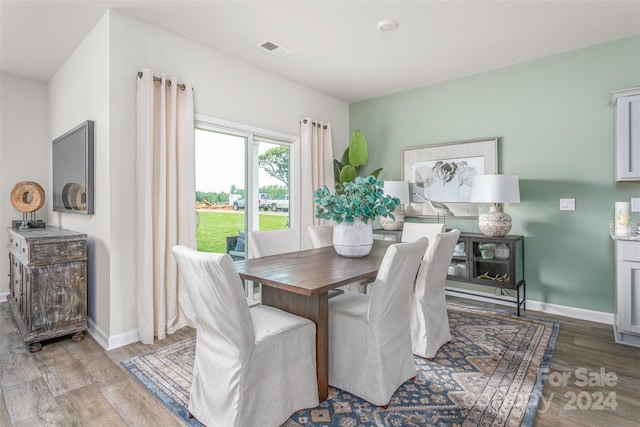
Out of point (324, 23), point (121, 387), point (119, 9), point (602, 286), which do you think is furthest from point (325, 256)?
point (602, 286)

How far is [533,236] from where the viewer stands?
3576 millimetres

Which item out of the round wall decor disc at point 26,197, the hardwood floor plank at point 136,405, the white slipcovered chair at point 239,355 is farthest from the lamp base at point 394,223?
the round wall decor disc at point 26,197

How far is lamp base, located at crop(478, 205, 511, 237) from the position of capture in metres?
3.40

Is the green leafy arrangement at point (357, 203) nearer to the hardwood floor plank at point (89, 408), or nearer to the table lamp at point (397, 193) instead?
the table lamp at point (397, 193)

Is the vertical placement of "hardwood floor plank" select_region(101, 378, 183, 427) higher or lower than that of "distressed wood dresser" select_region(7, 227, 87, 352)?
lower

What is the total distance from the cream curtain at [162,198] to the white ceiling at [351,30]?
0.61 metres

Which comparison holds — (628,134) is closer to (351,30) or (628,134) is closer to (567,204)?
(567,204)

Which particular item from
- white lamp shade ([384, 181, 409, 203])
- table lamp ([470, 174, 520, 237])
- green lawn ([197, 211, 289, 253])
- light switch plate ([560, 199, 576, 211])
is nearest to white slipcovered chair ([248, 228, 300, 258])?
green lawn ([197, 211, 289, 253])

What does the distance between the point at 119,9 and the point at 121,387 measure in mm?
2758

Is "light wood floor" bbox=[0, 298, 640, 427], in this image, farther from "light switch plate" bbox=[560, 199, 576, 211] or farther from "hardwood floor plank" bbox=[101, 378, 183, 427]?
"light switch plate" bbox=[560, 199, 576, 211]

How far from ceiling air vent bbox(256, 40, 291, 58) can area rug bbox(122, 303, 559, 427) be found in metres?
2.77

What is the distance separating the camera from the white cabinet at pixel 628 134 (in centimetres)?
276

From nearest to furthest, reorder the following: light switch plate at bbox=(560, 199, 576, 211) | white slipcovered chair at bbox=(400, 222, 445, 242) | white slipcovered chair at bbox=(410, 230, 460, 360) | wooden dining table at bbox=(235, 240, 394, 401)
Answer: wooden dining table at bbox=(235, 240, 394, 401) < white slipcovered chair at bbox=(410, 230, 460, 360) < white slipcovered chair at bbox=(400, 222, 445, 242) < light switch plate at bbox=(560, 199, 576, 211)

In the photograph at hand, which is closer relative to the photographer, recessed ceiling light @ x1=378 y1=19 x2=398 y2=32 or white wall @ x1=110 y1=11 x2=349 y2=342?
white wall @ x1=110 y1=11 x2=349 y2=342
